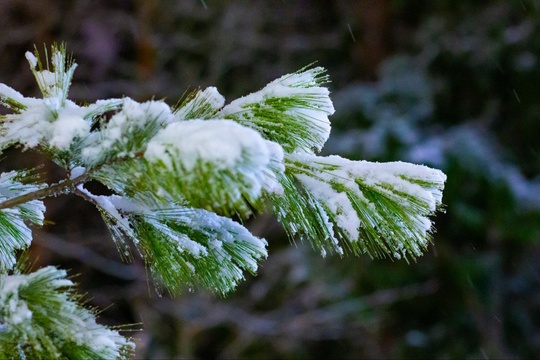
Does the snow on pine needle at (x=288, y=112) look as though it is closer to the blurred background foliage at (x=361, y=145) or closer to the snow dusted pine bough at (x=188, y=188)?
the snow dusted pine bough at (x=188, y=188)

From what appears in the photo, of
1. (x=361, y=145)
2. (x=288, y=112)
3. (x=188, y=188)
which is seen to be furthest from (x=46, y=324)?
(x=361, y=145)

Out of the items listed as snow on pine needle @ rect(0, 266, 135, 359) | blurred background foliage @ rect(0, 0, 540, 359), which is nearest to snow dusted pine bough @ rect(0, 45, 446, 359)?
snow on pine needle @ rect(0, 266, 135, 359)

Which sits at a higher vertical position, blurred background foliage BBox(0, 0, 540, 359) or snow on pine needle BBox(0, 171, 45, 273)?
blurred background foliage BBox(0, 0, 540, 359)

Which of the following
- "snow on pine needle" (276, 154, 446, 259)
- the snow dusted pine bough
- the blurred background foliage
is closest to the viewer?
the snow dusted pine bough

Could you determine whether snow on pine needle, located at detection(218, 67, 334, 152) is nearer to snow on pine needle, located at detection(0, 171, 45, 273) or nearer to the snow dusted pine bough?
the snow dusted pine bough

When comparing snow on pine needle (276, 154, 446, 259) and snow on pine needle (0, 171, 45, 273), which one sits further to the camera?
snow on pine needle (0, 171, 45, 273)

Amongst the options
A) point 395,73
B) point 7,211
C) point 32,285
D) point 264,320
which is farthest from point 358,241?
point 264,320
